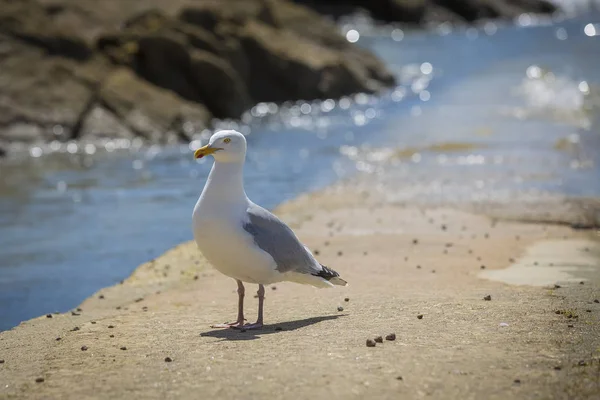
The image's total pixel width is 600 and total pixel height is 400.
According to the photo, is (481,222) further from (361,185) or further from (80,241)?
(80,241)

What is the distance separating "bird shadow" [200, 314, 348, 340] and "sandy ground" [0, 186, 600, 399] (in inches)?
0.6

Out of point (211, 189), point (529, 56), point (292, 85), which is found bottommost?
point (211, 189)

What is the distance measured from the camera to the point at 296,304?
9.16 m

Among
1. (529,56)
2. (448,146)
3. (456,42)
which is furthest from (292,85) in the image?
(456,42)

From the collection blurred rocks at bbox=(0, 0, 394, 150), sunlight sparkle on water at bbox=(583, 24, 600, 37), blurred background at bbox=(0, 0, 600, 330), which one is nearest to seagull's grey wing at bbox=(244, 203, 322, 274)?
blurred background at bbox=(0, 0, 600, 330)

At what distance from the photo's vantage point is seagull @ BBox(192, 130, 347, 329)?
25.5 feet

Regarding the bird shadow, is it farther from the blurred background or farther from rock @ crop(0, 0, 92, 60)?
rock @ crop(0, 0, 92, 60)

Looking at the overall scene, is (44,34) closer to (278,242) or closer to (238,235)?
(278,242)

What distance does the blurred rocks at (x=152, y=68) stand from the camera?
24.7 m

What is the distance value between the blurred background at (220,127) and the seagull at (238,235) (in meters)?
3.77

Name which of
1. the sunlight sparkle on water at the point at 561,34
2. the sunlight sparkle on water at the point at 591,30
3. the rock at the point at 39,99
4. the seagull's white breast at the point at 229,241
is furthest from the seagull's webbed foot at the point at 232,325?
the sunlight sparkle on water at the point at 591,30

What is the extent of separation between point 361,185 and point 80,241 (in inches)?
218

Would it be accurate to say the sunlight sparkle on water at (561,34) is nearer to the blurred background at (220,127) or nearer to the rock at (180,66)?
the blurred background at (220,127)

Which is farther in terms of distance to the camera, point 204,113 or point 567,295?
point 204,113
